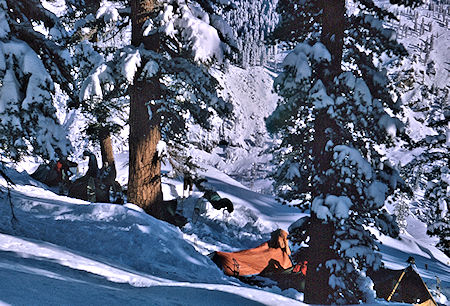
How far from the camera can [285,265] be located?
10609 mm

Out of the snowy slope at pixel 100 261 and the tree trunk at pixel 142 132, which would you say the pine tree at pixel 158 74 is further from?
the snowy slope at pixel 100 261

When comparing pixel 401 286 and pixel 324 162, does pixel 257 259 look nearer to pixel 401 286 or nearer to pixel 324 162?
pixel 324 162

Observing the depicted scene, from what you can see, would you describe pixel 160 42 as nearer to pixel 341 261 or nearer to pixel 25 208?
pixel 25 208

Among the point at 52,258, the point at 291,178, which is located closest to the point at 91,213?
the point at 52,258

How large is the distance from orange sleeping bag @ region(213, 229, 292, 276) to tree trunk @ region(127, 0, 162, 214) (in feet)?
7.24

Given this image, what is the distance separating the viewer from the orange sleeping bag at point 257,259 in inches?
342

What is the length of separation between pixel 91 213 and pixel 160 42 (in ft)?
12.5

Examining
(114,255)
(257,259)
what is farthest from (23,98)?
(257,259)

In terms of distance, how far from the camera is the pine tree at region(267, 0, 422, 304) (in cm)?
684

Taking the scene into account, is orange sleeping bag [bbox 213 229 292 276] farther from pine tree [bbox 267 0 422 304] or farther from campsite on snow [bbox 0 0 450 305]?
pine tree [bbox 267 0 422 304]

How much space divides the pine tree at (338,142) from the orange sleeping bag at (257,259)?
1752 mm

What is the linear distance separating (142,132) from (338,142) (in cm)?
402

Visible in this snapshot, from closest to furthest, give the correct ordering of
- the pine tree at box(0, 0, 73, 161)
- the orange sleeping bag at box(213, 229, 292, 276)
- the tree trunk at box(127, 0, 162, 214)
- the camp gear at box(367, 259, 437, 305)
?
the pine tree at box(0, 0, 73, 161) < the tree trunk at box(127, 0, 162, 214) < the orange sleeping bag at box(213, 229, 292, 276) < the camp gear at box(367, 259, 437, 305)

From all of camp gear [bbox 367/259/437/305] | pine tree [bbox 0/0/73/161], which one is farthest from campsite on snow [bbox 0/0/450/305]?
camp gear [bbox 367/259/437/305]
